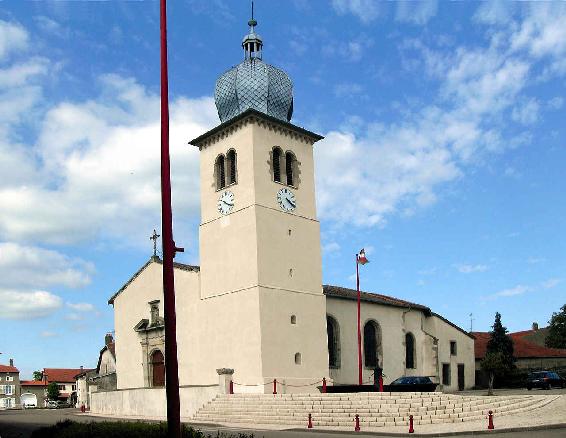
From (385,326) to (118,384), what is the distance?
56.3 ft

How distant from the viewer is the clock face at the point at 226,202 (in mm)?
37031

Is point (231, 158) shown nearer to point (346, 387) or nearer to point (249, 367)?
point (249, 367)

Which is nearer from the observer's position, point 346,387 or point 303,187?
point 346,387

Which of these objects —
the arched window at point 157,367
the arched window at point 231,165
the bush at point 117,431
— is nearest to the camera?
the bush at point 117,431

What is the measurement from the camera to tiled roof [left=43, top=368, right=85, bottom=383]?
11000cm

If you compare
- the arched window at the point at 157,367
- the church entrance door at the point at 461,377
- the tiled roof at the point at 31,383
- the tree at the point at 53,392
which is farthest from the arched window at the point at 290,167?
A: the tiled roof at the point at 31,383

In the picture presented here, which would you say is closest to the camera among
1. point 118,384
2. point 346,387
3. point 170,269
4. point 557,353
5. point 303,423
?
point 170,269

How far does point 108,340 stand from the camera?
66438 millimetres

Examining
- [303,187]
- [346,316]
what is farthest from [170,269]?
[346,316]

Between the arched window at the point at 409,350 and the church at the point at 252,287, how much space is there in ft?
9.38

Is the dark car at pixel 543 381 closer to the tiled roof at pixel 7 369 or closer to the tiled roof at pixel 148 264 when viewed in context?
the tiled roof at pixel 148 264

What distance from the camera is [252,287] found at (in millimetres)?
34281

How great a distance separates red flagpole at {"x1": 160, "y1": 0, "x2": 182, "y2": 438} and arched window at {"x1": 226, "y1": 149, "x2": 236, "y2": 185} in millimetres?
25936

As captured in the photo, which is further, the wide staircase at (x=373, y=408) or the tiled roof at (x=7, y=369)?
the tiled roof at (x=7, y=369)
